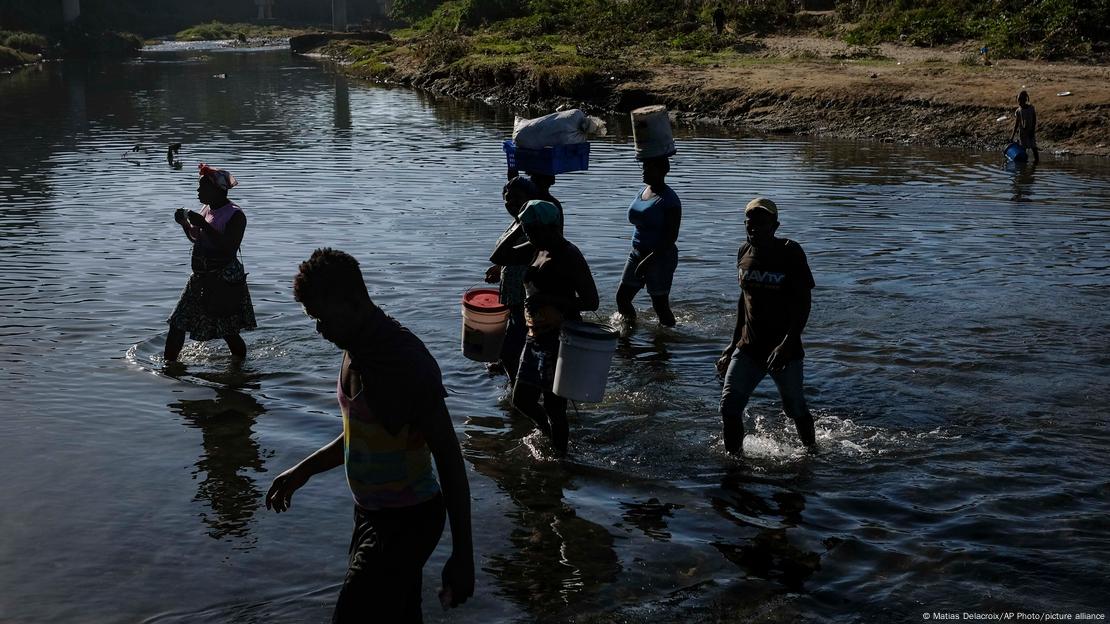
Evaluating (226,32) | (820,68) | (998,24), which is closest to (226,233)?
(820,68)

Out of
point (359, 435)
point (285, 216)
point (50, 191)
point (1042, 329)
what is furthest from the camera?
point (50, 191)

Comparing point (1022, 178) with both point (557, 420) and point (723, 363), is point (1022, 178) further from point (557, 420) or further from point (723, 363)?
point (557, 420)

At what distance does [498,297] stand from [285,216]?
976cm

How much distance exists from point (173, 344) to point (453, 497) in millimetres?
6360

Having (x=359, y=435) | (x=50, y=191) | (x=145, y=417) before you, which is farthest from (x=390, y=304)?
(x=50, y=191)

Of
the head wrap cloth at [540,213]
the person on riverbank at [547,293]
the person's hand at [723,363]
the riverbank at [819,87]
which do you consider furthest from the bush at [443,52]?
the head wrap cloth at [540,213]

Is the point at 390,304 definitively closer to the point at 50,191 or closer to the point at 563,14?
the point at 50,191

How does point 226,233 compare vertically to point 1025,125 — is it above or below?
below

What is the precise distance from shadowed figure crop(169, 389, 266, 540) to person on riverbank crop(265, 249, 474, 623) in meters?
2.73

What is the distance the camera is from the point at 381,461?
14.0 ft

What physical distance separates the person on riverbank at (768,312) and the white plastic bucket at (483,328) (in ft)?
5.94

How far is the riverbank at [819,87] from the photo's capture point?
2422 centimetres

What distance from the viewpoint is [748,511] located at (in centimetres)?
698

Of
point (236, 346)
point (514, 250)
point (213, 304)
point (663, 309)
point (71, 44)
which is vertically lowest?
point (236, 346)
